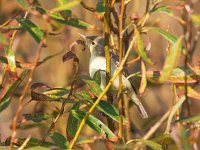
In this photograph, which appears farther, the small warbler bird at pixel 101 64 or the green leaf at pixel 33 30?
the small warbler bird at pixel 101 64

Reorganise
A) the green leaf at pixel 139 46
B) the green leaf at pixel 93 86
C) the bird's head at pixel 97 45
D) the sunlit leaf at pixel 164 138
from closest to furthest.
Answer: the green leaf at pixel 139 46 → the sunlit leaf at pixel 164 138 → the green leaf at pixel 93 86 → the bird's head at pixel 97 45

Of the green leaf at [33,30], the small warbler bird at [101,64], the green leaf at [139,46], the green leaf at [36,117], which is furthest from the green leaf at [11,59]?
the small warbler bird at [101,64]

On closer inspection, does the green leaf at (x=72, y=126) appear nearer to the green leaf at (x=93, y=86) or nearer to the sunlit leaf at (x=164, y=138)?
the green leaf at (x=93, y=86)

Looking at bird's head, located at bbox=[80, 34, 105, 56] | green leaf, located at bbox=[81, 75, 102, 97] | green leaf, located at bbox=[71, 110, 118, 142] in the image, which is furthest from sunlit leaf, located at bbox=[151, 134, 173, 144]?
bird's head, located at bbox=[80, 34, 105, 56]

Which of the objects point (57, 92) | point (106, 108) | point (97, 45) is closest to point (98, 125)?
point (106, 108)

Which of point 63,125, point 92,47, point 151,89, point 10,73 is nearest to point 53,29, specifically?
point 10,73

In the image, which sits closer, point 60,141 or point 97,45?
point 60,141

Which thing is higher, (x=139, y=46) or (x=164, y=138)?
(x=139, y=46)

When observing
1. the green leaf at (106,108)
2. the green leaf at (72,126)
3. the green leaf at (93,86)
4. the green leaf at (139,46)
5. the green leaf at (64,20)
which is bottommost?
the green leaf at (72,126)

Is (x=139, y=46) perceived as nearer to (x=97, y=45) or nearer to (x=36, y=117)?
(x=36, y=117)

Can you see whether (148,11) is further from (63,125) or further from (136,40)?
(63,125)

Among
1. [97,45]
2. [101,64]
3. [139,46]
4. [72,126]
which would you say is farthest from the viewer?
[97,45]

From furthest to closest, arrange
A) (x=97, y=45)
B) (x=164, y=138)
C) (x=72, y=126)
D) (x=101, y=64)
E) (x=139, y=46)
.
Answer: (x=97, y=45), (x=101, y=64), (x=72, y=126), (x=164, y=138), (x=139, y=46)

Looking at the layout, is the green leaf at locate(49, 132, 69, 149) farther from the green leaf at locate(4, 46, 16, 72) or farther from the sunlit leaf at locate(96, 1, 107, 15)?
the sunlit leaf at locate(96, 1, 107, 15)
